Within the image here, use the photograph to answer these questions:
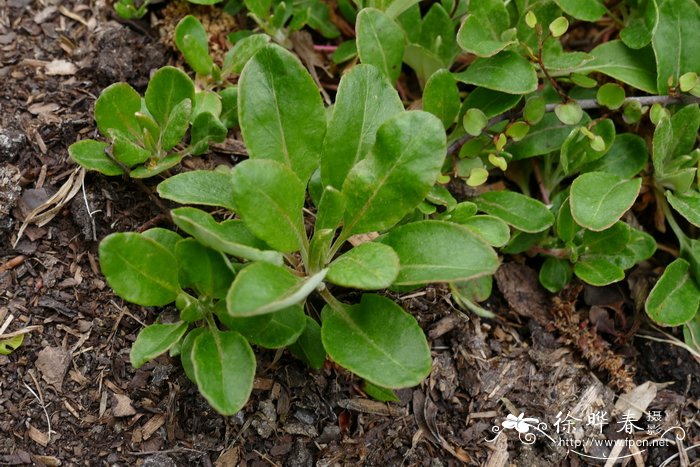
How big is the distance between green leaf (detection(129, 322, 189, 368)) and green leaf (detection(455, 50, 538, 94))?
116 centimetres

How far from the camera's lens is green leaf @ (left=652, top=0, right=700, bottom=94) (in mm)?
2248

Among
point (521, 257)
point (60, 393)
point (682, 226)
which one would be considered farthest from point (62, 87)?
point (682, 226)

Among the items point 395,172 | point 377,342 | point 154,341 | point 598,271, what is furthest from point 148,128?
point 598,271

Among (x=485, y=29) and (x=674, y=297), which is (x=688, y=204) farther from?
(x=485, y=29)

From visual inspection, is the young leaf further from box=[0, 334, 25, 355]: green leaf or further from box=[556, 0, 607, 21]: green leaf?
box=[556, 0, 607, 21]: green leaf

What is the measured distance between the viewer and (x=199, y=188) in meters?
1.75

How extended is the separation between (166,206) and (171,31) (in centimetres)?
70

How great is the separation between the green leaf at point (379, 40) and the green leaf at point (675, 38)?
878 millimetres

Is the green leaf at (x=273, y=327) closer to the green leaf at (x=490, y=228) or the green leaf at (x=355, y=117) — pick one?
the green leaf at (x=355, y=117)

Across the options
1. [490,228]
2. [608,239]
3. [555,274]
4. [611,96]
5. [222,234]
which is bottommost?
[555,274]

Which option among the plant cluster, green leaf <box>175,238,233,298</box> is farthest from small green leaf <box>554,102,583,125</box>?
green leaf <box>175,238,233,298</box>

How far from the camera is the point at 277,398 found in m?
1.90

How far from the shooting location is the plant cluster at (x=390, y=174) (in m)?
1.60

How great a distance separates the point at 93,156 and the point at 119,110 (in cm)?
15
